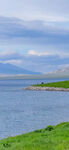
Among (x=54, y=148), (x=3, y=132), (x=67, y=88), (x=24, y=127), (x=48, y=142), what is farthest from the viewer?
(x=67, y=88)

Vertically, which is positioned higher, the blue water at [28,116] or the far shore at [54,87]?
the far shore at [54,87]

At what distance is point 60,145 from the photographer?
52.6 ft

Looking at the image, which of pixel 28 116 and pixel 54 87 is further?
pixel 54 87

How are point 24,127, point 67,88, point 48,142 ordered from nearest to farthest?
point 48,142 → point 24,127 → point 67,88

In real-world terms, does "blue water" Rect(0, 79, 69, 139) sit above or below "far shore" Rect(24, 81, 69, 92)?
below

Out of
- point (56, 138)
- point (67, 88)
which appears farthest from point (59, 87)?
point (56, 138)

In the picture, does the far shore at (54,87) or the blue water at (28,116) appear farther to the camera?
the far shore at (54,87)

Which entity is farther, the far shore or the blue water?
the far shore

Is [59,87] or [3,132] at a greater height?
[59,87]

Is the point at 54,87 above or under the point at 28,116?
above

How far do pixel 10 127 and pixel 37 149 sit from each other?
32.4 meters

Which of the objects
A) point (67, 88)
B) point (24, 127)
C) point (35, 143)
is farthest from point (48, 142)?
point (67, 88)

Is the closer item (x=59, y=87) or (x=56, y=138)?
(x=56, y=138)

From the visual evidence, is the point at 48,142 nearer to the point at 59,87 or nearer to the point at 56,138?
the point at 56,138
